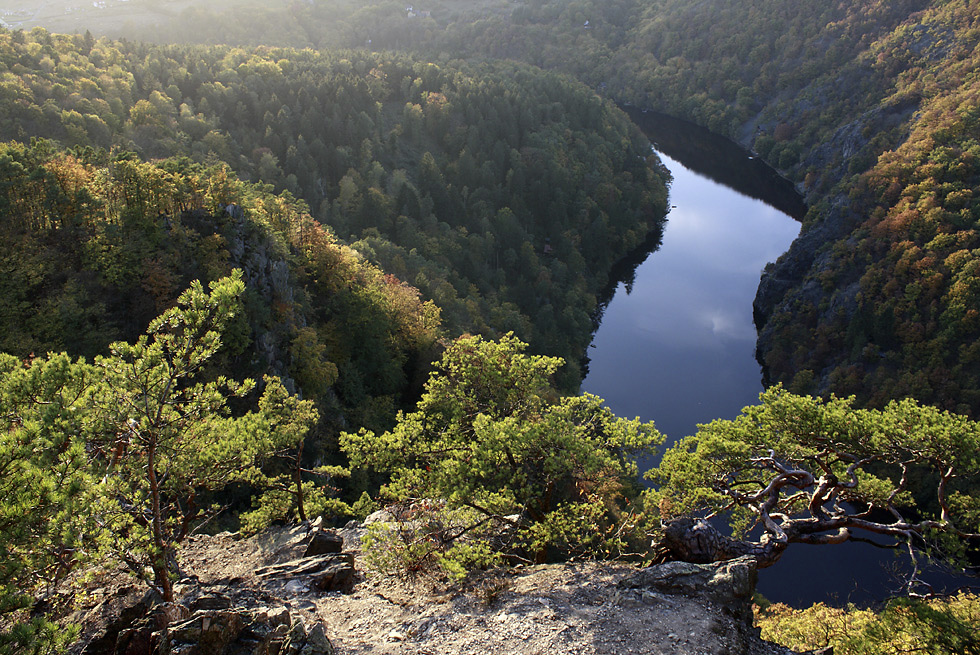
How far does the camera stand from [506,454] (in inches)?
823

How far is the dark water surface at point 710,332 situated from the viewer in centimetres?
5059

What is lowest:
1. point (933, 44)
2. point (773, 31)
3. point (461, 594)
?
point (461, 594)

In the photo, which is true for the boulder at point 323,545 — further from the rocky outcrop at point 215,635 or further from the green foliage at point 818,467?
the green foliage at point 818,467

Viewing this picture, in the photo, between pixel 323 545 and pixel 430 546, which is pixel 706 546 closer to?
pixel 430 546

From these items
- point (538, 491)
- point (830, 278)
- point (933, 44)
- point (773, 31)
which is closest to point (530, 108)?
point (830, 278)

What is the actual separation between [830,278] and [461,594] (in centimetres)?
7898

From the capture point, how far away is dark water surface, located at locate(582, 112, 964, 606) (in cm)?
5059

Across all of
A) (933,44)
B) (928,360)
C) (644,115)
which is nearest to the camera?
(928,360)

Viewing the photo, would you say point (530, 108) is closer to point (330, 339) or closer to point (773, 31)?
point (330, 339)

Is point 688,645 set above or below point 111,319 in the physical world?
below

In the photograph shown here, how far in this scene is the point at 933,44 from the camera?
380ft

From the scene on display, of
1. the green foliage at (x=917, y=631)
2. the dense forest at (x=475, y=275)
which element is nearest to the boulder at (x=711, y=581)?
the dense forest at (x=475, y=275)

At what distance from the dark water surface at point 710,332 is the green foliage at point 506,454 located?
31.1m

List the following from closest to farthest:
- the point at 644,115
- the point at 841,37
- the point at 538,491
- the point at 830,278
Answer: the point at 538,491
the point at 830,278
the point at 841,37
the point at 644,115
